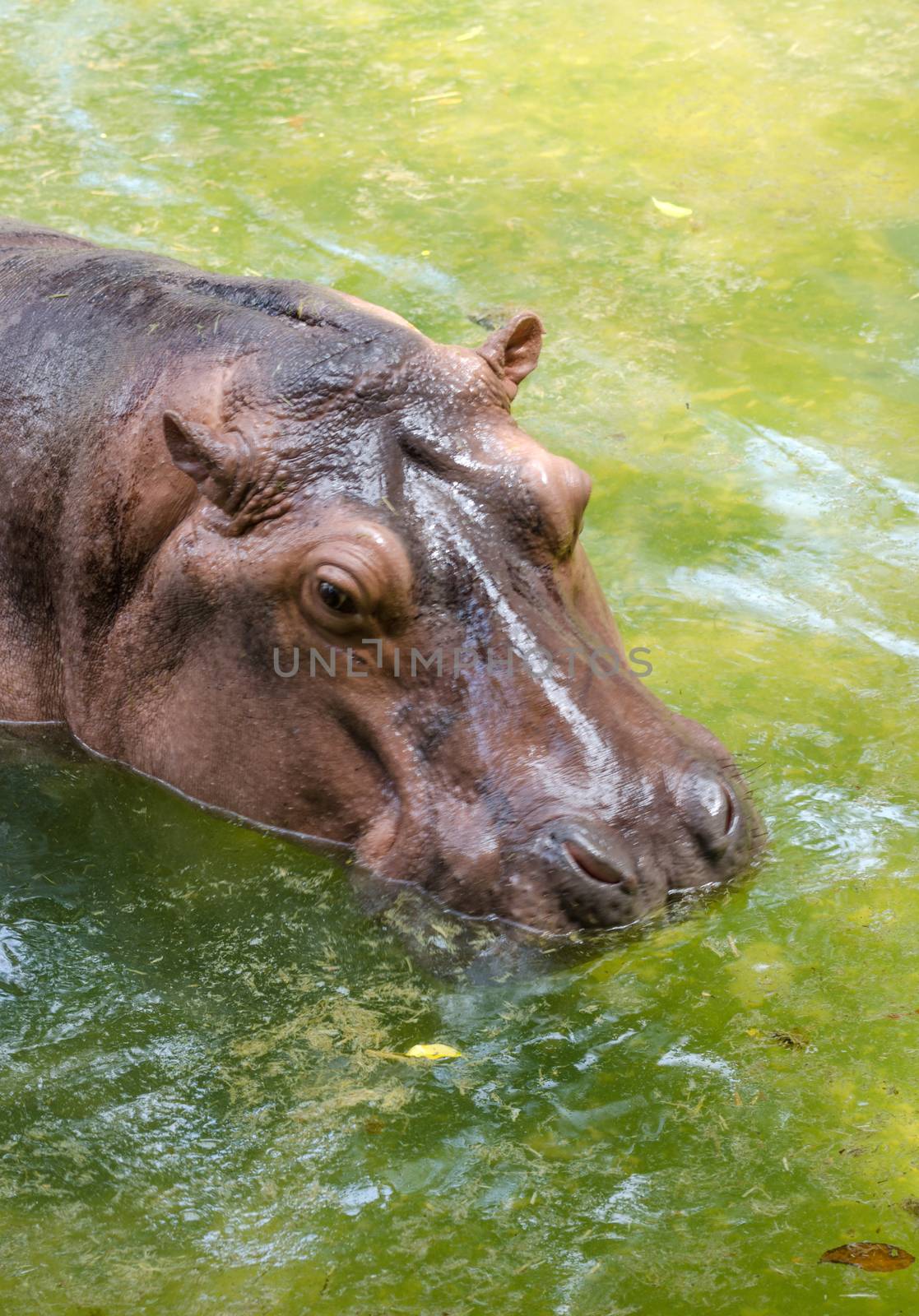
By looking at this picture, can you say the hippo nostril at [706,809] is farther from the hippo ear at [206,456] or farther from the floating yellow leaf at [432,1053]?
the hippo ear at [206,456]

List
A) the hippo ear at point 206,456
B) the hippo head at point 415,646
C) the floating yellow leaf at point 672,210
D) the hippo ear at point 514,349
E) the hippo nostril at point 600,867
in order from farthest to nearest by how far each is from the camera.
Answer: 1. the floating yellow leaf at point 672,210
2. the hippo ear at point 514,349
3. the hippo ear at point 206,456
4. the hippo head at point 415,646
5. the hippo nostril at point 600,867

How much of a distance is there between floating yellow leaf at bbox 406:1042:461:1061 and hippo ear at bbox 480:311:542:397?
5.78 feet

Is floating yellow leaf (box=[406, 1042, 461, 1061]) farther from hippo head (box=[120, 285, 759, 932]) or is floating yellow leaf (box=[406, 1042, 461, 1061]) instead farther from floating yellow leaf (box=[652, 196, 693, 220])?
floating yellow leaf (box=[652, 196, 693, 220])

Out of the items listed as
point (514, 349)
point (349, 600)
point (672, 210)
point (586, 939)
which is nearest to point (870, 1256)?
point (586, 939)

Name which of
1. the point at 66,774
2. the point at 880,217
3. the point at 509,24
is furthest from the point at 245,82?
the point at 66,774

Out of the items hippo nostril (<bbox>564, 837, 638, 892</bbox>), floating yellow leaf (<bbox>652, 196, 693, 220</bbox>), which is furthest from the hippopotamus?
floating yellow leaf (<bbox>652, 196, 693, 220</bbox>)

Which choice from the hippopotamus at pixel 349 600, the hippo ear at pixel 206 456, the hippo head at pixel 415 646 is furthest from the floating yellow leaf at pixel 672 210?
the hippo ear at pixel 206 456

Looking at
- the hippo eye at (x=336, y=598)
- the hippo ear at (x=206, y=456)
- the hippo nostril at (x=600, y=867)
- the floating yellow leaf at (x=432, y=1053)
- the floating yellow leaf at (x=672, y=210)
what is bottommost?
the floating yellow leaf at (x=432, y=1053)

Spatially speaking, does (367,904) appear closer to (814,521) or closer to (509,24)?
(814,521)

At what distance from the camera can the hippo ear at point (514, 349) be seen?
443 cm

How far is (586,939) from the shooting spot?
376 centimetres

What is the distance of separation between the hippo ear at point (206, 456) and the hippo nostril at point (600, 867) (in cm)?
125

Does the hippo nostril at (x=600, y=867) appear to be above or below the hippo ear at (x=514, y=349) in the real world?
below

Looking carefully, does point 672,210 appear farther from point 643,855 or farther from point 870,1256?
point 870,1256
